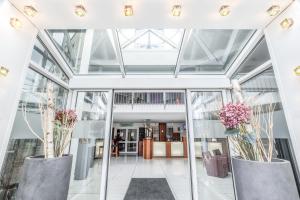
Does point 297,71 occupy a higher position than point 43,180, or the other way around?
point 297,71

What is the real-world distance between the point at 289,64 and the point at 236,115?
747 mm

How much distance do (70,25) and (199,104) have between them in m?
2.63

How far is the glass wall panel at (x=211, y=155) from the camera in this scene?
2.82 m

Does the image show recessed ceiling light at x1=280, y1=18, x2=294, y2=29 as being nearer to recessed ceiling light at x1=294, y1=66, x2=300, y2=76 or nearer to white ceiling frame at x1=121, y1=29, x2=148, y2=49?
recessed ceiling light at x1=294, y1=66, x2=300, y2=76

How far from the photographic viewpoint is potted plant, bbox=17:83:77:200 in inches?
57.7

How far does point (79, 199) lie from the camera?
8.71ft

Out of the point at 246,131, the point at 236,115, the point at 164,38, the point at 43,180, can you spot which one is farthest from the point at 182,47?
the point at 43,180

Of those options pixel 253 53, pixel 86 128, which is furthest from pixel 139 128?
pixel 253 53

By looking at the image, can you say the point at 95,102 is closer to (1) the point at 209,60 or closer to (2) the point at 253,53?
(1) the point at 209,60

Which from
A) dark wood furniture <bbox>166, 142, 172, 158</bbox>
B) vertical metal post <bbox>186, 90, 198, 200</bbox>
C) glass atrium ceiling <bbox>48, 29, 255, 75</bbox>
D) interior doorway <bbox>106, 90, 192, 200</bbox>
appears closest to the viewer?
glass atrium ceiling <bbox>48, 29, 255, 75</bbox>

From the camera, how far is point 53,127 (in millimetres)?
1883

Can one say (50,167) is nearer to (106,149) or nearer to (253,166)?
(106,149)

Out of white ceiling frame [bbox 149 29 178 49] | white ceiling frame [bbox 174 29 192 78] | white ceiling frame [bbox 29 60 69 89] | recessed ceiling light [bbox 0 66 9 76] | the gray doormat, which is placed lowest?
the gray doormat

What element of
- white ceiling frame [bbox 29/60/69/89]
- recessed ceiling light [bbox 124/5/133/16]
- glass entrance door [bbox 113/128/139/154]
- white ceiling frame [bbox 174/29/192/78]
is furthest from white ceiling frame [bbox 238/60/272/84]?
glass entrance door [bbox 113/128/139/154]
